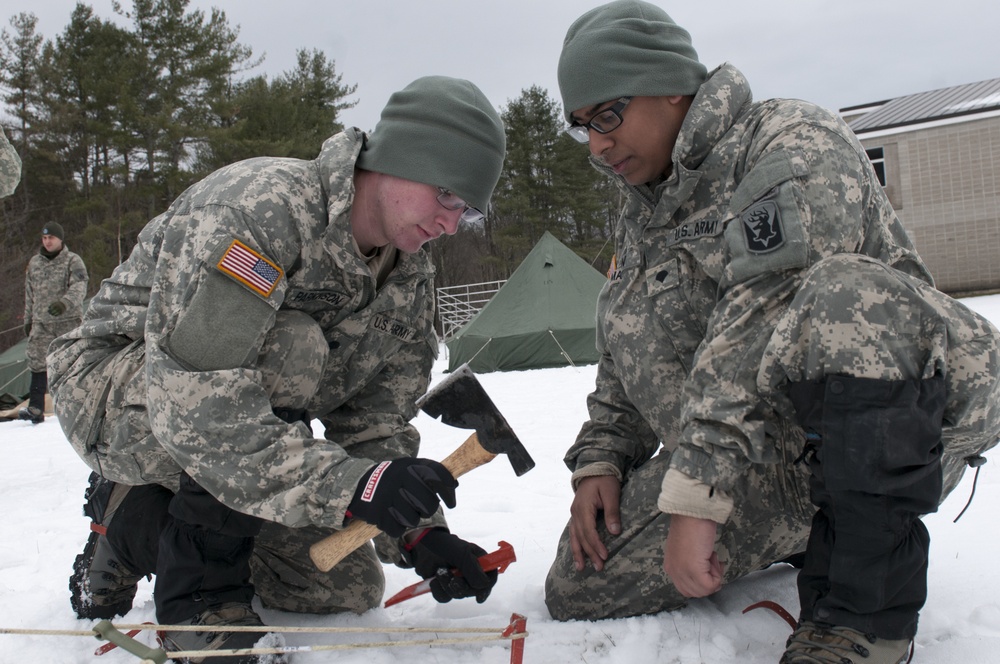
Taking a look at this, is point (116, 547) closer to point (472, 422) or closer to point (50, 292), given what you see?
point (472, 422)

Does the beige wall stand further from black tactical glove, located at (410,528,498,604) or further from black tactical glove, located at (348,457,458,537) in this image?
black tactical glove, located at (348,457,458,537)

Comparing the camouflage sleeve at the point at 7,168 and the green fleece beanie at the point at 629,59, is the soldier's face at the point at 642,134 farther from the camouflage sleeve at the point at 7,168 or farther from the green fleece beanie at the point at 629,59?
the camouflage sleeve at the point at 7,168

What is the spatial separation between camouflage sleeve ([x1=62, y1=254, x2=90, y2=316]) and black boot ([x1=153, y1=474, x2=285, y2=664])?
724cm

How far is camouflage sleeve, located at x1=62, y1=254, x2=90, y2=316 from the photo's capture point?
824 centimetres

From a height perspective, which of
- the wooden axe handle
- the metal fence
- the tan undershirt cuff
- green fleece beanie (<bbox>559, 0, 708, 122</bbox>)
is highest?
green fleece beanie (<bbox>559, 0, 708, 122</bbox>)

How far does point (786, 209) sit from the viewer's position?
166 cm

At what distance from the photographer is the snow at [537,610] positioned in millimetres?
1810

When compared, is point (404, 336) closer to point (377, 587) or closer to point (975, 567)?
point (377, 587)

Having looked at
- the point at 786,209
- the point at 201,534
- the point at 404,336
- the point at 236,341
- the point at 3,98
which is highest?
the point at 786,209

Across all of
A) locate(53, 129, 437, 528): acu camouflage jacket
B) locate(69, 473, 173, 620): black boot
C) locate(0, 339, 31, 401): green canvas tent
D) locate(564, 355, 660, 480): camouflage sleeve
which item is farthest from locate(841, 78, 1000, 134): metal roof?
locate(69, 473, 173, 620): black boot

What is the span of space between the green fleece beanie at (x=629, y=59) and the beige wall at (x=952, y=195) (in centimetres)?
1814

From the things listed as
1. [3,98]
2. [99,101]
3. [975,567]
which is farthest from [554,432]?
[3,98]

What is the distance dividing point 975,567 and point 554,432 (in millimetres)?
3124

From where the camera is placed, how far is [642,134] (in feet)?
6.71
